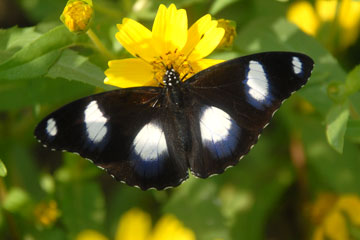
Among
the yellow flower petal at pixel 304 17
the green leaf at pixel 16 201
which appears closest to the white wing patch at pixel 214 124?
the green leaf at pixel 16 201

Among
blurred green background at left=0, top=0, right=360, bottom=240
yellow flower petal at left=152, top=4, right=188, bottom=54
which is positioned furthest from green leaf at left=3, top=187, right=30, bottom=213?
yellow flower petal at left=152, top=4, right=188, bottom=54

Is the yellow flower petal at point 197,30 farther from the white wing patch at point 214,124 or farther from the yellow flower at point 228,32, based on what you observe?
the white wing patch at point 214,124

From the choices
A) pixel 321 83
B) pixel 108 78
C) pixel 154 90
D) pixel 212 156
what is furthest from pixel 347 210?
pixel 108 78

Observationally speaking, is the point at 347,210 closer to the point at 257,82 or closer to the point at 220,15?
the point at 257,82

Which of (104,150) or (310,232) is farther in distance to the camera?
(310,232)

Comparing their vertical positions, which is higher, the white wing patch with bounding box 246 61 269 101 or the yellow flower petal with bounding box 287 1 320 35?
the white wing patch with bounding box 246 61 269 101

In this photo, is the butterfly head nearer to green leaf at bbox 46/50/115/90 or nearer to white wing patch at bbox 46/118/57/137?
green leaf at bbox 46/50/115/90
